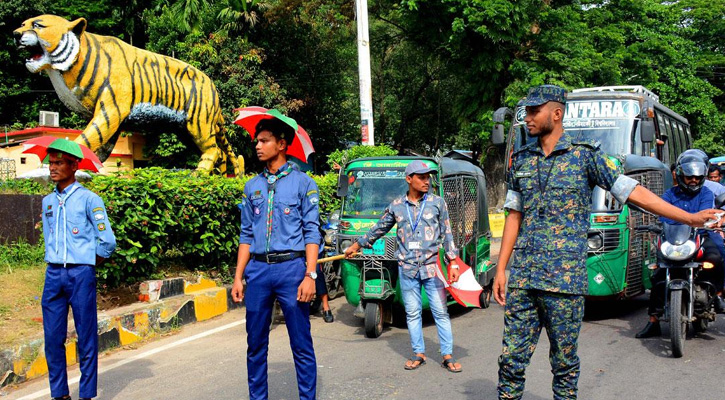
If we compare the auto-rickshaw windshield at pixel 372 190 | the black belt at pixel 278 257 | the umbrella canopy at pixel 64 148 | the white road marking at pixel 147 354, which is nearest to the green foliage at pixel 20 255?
the white road marking at pixel 147 354

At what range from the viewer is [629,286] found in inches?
311

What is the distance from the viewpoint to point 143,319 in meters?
7.36

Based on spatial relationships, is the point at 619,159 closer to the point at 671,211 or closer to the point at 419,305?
the point at 419,305

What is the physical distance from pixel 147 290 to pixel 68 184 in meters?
3.33

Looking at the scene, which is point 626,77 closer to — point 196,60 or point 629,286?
point 196,60

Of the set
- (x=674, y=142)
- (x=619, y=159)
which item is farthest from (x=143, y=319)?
(x=674, y=142)

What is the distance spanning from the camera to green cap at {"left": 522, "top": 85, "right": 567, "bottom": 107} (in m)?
3.67

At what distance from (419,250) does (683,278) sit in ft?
8.50

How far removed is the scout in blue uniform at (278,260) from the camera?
4297 mm

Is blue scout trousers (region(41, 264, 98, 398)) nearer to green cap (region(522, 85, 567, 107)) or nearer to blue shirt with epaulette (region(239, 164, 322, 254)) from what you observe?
blue shirt with epaulette (region(239, 164, 322, 254))

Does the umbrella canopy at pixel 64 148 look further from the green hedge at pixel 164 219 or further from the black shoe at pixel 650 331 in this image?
the black shoe at pixel 650 331

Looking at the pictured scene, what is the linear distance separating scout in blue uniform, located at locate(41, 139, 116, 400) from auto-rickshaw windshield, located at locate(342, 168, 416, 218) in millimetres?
3581

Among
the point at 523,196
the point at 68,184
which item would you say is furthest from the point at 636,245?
the point at 68,184

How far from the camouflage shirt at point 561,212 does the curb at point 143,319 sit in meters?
4.51
